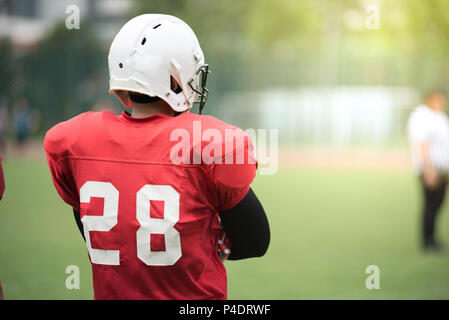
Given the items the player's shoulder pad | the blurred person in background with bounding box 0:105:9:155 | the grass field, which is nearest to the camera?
the player's shoulder pad

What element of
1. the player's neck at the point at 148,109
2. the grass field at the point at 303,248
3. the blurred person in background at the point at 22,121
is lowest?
the grass field at the point at 303,248

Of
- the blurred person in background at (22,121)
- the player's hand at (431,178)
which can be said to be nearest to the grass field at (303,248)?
the player's hand at (431,178)

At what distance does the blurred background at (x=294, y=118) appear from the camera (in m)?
6.32

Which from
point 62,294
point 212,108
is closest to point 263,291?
point 62,294

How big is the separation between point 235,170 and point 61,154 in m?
0.64

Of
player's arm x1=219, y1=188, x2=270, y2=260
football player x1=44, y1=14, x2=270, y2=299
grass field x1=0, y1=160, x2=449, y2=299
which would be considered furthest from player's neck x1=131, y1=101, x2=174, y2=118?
grass field x1=0, y1=160, x2=449, y2=299

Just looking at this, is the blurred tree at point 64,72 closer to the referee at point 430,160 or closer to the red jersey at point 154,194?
the referee at point 430,160

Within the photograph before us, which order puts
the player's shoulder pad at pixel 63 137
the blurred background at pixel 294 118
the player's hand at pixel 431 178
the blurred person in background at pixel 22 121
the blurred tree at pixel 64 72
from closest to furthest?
the player's shoulder pad at pixel 63 137
the blurred background at pixel 294 118
the player's hand at pixel 431 178
the blurred person in background at pixel 22 121
the blurred tree at pixel 64 72

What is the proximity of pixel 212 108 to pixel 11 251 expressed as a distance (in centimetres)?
1816

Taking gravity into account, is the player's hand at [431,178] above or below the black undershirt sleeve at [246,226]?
below

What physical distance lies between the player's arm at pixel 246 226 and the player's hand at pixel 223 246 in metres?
0.02

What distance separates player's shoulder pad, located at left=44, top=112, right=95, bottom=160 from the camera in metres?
2.03

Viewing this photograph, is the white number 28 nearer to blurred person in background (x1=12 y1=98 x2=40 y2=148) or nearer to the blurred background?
the blurred background

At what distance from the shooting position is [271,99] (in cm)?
2603
